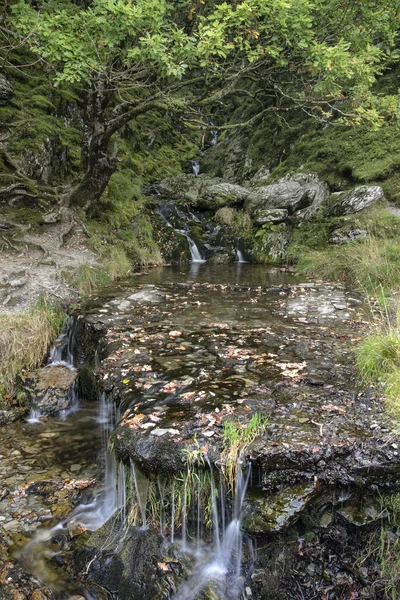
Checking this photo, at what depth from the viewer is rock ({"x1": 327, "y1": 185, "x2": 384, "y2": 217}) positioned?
11.9m

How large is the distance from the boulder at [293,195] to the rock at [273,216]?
0.62 feet

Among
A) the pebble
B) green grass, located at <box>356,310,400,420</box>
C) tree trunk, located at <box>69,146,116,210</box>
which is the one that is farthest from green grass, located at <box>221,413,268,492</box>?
tree trunk, located at <box>69,146,116,210</box>

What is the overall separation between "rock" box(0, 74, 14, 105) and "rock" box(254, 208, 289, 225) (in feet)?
27.0

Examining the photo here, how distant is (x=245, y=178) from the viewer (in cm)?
1808

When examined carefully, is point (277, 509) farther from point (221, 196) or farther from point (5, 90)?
point (221, 196)

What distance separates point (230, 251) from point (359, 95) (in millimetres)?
6125

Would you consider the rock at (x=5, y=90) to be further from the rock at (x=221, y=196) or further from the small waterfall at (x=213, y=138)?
the small waterfall at (x=213, y=138)

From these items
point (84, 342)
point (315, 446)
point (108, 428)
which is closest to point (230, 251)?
point (84, 342)

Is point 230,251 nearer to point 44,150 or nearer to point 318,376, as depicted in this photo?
point 44,150

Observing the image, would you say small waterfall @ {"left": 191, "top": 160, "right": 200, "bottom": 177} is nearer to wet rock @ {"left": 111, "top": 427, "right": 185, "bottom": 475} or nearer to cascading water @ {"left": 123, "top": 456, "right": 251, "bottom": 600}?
wet rock @ {"left": 111, "top": 427, "right": 185, "bottom": 475}

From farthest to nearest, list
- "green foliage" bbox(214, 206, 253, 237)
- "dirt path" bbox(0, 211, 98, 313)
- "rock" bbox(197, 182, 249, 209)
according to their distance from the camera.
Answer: "rock" bbox(197, 182, 249, 209) → "green foliage" bbox(214, 206, 253, 237) → "dirt path" bbox(0, 211, 98, 313)

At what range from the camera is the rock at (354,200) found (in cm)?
1191

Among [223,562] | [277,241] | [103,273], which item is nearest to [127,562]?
[223,562]

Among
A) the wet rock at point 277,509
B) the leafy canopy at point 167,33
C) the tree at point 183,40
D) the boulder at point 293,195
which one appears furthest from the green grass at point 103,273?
the wet rock at point 277,509
